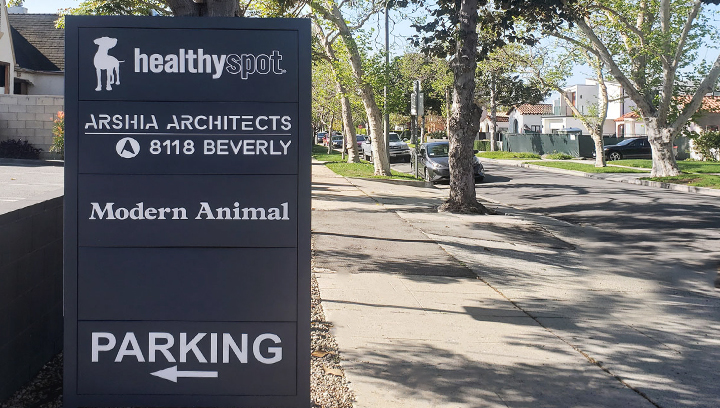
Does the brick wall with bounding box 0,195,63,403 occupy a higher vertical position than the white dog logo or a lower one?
lower

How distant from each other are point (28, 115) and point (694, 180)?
2162 centimetres

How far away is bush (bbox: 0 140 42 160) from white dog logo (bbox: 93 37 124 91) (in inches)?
873

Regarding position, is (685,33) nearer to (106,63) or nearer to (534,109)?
(106,63)

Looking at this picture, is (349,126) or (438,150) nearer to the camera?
(438,150)

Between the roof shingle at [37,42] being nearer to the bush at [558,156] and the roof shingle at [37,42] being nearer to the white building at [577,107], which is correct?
the bush at [558,156]

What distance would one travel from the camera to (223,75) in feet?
13.3

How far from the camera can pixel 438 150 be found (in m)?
27.6

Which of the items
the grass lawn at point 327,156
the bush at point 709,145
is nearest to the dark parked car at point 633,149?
the bush at point 709,145

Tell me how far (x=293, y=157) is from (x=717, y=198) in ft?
62.4

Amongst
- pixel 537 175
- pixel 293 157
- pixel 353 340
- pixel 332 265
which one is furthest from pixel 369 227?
pixel 537 175

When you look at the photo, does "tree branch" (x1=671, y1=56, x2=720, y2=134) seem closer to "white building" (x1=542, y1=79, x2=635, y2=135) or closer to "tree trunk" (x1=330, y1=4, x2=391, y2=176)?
"tree trunk" (x1=330, y1=4, x2=391, y2=176)

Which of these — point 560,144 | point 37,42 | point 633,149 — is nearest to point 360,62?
point 37,42

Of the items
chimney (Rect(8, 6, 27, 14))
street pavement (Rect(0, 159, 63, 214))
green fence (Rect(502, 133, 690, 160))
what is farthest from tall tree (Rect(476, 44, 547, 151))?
street pavement (Rect(0, 159, 63, 214))

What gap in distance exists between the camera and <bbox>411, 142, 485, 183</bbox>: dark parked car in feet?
83.7
